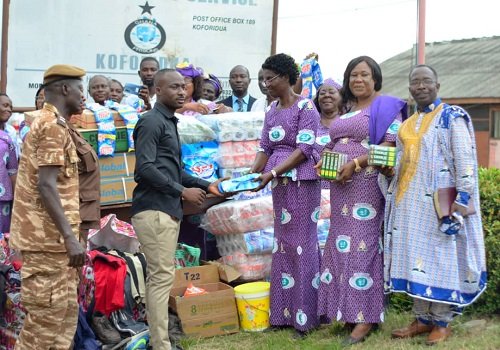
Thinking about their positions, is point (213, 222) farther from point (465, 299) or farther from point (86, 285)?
point (465, 299)

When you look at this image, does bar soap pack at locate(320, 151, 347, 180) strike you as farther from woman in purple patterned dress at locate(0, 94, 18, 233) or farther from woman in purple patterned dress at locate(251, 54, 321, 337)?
woman in purple patterned dress at locate(0, 94, 18, 233)

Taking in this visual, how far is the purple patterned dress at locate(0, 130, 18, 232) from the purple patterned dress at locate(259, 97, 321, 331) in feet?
7.81

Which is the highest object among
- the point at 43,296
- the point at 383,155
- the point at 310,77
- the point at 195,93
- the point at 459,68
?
the point at 459,68

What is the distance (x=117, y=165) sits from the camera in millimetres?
6496

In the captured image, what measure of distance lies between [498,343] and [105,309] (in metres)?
3.10

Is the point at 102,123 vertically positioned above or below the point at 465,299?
above

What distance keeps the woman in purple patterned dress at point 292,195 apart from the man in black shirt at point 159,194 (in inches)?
34.9

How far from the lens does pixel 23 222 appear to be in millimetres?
4215

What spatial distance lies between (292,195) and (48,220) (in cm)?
219

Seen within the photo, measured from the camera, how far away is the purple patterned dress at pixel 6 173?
20.3 ft

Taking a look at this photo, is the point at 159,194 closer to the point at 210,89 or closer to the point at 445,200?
the point at 445,200

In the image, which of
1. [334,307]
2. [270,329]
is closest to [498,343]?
[334,307]

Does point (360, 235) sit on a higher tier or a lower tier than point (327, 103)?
lower

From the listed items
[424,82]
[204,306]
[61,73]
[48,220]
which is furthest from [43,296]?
[424,82]
